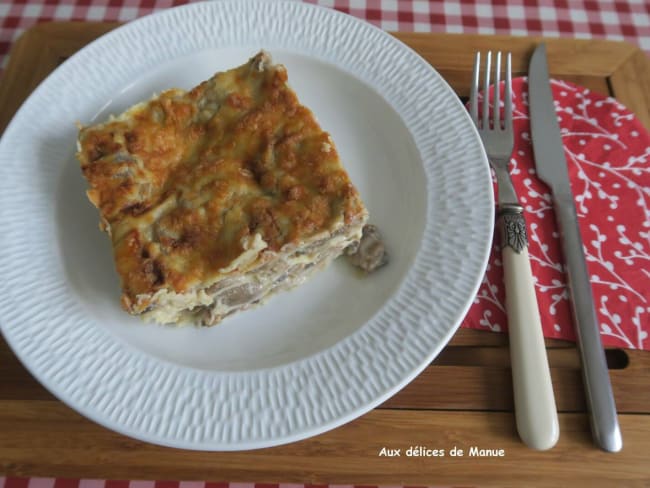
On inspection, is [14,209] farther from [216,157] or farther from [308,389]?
[308,389]

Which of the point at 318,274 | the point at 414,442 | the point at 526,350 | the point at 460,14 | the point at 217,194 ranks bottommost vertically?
the point at 414,442

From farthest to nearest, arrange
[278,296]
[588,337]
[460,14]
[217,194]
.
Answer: [460,14], [278,296], [588,337], [217,194]

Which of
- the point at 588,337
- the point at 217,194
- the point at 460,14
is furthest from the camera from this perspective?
the point at 460,14

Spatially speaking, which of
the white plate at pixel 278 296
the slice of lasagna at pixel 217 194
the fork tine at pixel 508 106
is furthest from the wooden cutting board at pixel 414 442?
the fork tine at pixel 508 106

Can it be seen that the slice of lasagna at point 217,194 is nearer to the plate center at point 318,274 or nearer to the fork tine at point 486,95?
the plate center at point 318,274

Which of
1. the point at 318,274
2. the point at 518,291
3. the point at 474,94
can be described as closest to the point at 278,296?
the point at 318,274

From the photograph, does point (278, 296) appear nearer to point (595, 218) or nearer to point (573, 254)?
point (573, 254)
